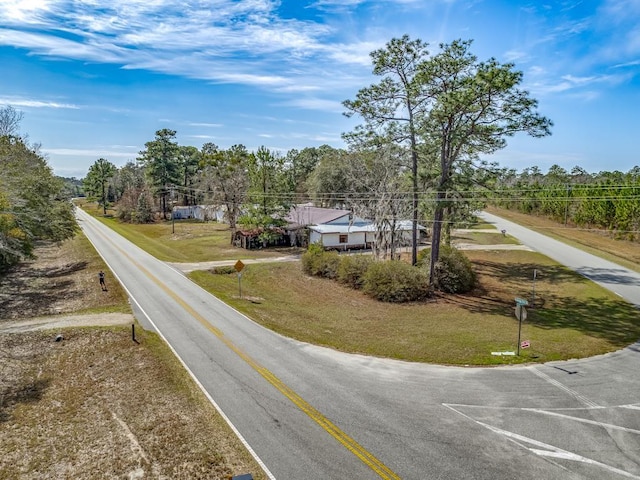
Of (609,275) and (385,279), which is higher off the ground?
(385,279)

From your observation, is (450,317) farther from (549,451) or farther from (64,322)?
(64,322)

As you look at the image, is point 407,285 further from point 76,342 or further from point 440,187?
point 76,342

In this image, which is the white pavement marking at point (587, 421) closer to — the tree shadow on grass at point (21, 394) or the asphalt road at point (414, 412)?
the asphalt road at point (414, 412)

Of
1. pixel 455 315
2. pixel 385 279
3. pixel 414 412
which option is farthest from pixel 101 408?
pixel 455 315

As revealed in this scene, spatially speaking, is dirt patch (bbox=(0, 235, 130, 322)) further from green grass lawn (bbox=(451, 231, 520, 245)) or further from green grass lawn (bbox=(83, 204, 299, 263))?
green grass lawn (bbox=(451, 231, 520, 245))

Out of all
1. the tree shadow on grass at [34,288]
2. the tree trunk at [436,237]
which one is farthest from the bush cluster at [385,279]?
the tree shadow on grass at [34,288]

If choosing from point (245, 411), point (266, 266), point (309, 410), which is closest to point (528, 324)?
point (309, 410)
